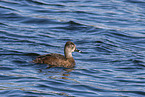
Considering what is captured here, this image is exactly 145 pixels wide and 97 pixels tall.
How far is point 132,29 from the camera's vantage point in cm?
1903

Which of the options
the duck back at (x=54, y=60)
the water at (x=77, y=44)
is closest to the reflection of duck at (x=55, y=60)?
the duck back at (x=54, y=60)

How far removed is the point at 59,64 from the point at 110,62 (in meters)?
1.95

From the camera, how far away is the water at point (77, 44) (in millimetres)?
11344

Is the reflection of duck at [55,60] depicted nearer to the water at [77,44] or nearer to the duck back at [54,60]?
the duck back at [54,60]

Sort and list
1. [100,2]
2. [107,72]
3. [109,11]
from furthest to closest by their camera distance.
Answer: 1. [100,2]
2. [109,11]
3. [107,72]

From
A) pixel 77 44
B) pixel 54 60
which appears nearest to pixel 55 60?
pixel 54 60

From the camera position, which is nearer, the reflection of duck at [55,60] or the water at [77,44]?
the water at [77,44]

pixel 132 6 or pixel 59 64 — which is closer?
pixel 59 64

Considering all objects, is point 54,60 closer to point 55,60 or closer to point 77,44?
point 55,60

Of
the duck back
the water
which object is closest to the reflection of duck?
the duck back

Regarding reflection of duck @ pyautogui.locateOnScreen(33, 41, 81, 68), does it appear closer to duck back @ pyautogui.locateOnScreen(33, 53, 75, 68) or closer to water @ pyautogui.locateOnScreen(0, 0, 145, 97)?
duck back @ pyautogui.locateOnScreen(33, 53, 75, 68)

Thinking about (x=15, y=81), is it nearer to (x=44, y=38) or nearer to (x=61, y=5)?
(x=44, y=38)

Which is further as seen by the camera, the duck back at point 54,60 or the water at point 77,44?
the duck back at point 54,60

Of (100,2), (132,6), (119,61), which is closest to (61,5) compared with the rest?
(100,2)
